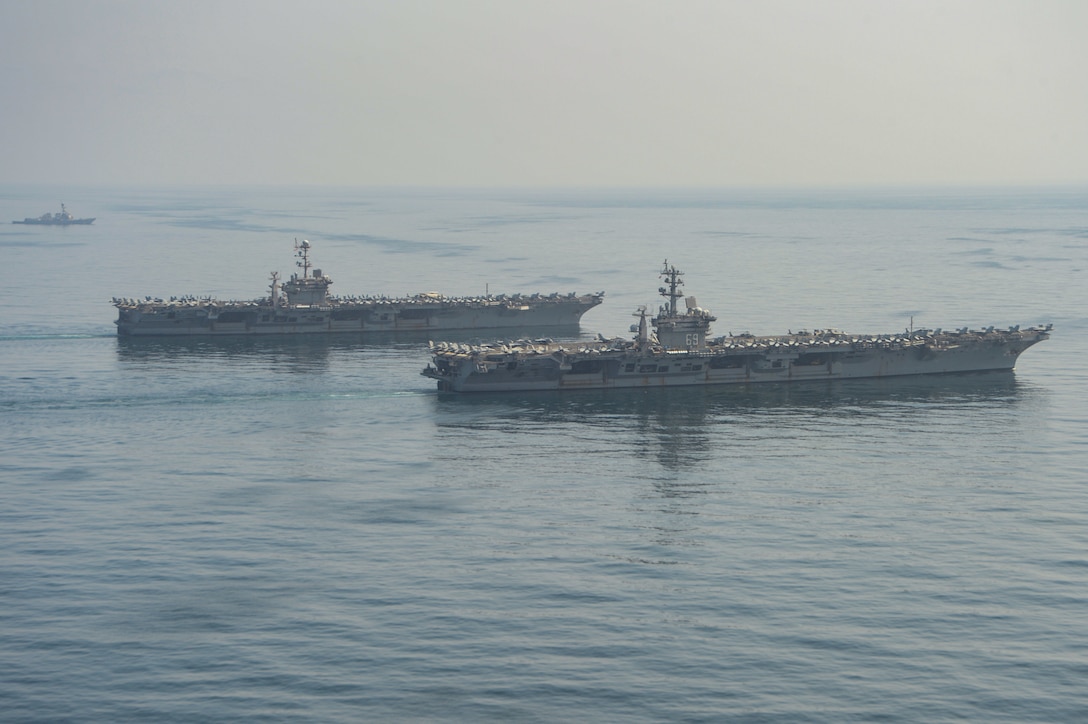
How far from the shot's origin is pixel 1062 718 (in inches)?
1323

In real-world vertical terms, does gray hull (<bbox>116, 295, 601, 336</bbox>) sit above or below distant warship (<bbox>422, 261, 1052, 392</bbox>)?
above

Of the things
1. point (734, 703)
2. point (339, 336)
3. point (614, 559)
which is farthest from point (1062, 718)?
point (339, 336)

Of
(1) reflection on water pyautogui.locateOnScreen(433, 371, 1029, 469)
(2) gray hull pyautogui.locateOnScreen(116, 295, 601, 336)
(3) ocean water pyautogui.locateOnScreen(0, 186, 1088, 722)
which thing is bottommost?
(3) ocean water pyautogui.locateOnScreen(0, 186, 1088, 722)

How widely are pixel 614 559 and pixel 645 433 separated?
70.2 ft

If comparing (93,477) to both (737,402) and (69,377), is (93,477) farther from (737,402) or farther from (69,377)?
(737,402)

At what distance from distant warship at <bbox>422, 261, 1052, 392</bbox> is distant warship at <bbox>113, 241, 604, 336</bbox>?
24624 mm

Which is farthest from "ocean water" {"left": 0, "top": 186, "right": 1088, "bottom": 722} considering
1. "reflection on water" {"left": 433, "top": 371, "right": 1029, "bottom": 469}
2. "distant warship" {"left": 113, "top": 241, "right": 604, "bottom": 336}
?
"distant warship" {"left": 113, "top": 241, "right": 604, "bottom": 336}

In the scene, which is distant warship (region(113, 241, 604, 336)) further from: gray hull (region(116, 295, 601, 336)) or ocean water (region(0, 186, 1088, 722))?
ocean water (region(0, 186, 1088, 722))

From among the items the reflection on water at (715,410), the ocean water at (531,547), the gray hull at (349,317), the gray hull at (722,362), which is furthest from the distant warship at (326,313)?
the reflection on water at (715,410)

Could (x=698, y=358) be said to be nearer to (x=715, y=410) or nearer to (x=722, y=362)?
(x=722, y=362)

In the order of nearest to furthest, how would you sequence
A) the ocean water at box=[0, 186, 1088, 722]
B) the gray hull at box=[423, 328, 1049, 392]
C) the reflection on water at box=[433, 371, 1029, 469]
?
the ocean water at box=[0, 186, 1088, 722], the reflection on water at box=[433, 371, 1029, 469], the gray hull at box=[423, 328, 1049, 392]

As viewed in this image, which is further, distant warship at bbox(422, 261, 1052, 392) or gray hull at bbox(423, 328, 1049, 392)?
distant warship at bbox(422, 261, 1052, 392)

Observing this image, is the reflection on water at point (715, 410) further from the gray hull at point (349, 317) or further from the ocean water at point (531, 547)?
the gray hull at point (349, 317)

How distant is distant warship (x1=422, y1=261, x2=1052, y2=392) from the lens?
76.8 m
